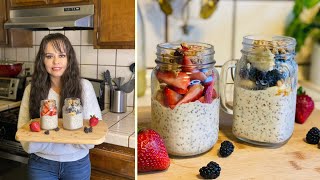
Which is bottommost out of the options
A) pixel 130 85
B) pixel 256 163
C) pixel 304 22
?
pixel 256 163

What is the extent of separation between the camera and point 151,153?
1.35ft

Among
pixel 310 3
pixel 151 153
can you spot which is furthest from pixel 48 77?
pixel 310 3

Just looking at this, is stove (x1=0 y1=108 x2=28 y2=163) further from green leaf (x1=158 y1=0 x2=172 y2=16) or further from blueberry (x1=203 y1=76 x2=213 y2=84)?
green leaf (x1=158 y1=0 x2=172 y2=16)

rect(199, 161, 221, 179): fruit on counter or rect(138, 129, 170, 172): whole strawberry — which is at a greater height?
rect(138, 129, 170, 172): whole strawberry

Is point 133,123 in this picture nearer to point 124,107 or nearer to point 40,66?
point 124,107

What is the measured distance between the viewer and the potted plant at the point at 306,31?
83 centimetres

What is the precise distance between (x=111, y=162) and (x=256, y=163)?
191 millimetres

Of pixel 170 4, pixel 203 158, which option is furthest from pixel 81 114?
pixel 170 4

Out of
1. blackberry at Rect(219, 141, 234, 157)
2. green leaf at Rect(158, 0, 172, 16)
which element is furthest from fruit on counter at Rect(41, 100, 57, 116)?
green leaf at Rect(158, 0, 172, 16)

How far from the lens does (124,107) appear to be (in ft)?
1.33

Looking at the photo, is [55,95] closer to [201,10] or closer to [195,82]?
[195,82]

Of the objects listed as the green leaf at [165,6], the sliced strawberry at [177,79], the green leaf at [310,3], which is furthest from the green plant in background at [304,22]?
the sliced strawberry at [177,79]

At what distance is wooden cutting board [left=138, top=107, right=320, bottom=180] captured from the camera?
1.38 feet

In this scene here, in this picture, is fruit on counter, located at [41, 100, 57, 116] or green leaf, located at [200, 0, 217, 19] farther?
green leaf, located at [200, 0, 217, 19]
